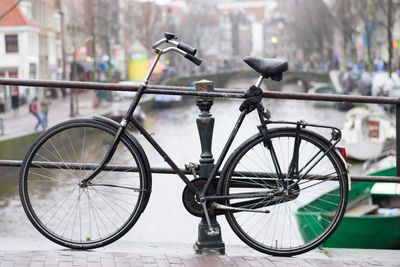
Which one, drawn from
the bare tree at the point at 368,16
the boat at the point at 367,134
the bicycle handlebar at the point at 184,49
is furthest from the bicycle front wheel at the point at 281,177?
the bare tree at the point at 368,16

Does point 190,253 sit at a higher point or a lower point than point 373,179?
lower

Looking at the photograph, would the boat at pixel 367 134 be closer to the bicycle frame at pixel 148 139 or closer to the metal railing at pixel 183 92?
the metal railing at pixel 183 92

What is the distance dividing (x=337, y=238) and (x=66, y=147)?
25.9 feet

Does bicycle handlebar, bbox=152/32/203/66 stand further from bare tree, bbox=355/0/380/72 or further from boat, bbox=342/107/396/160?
bare tree, bbox=355/0/380/72

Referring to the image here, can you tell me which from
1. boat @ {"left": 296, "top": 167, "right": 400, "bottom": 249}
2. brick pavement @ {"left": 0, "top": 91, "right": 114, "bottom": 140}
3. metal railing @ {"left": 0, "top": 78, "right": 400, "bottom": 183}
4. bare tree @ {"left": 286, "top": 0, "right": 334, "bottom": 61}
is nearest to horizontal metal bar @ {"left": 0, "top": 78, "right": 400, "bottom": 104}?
metal railing @ {"left": 0, "top": 78, "right": 400, "bottom": 183}

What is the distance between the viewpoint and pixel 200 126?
16.0 ft

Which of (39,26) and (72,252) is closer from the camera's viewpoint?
(72,252)

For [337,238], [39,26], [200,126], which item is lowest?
[337,238]

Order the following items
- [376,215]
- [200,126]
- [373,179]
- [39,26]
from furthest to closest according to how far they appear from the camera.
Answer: [39,26] < [376,215] < [373,179] < [200,126]

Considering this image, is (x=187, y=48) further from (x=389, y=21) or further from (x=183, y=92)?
(x=389, y=21)

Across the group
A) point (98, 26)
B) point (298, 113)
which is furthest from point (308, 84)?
point (298, 113)

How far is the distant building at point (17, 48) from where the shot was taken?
33031mm

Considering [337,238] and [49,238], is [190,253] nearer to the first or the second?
[49,238]

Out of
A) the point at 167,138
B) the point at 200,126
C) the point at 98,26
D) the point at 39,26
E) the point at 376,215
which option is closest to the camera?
the point at 200,126
